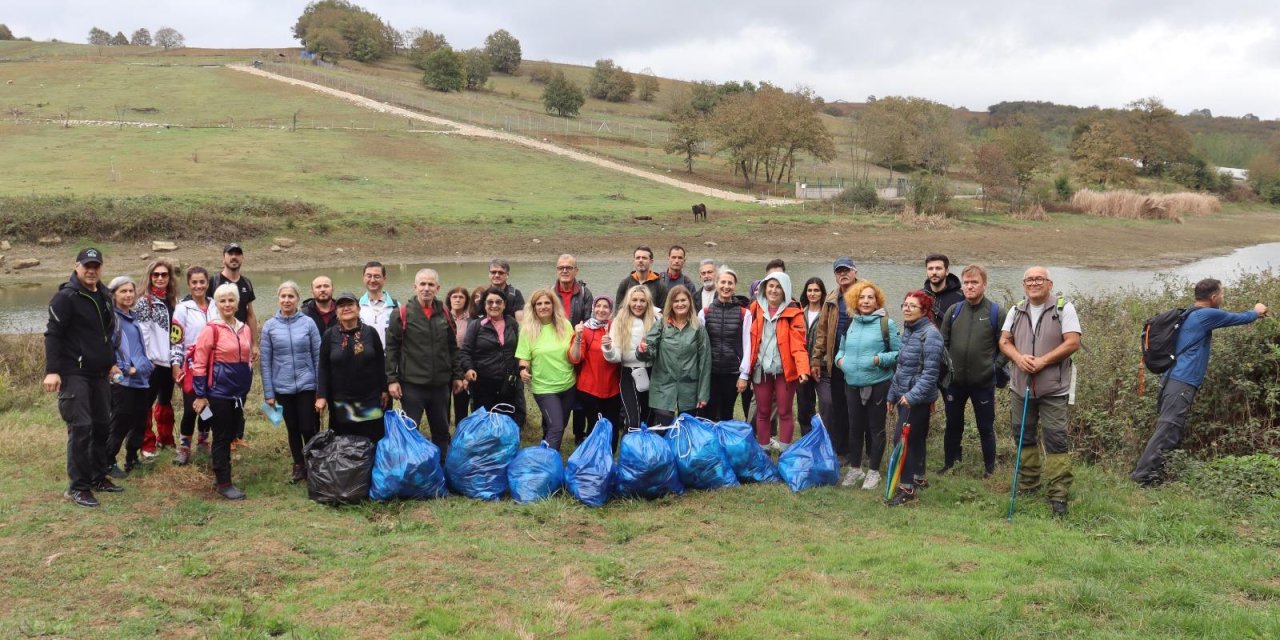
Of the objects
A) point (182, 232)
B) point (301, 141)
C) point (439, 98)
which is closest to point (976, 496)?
point (182, 232)

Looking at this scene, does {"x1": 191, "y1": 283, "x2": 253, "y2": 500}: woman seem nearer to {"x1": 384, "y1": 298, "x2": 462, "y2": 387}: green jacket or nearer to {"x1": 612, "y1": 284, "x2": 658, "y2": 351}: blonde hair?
{"x1": 384, "y1": 298, "x2": 462, "y2": 387}: green jacket

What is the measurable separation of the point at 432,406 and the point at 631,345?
1831 mm

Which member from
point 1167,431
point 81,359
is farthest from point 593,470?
point 1167,431

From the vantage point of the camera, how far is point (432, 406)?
7438 mm

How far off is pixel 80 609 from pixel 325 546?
1.43 metres

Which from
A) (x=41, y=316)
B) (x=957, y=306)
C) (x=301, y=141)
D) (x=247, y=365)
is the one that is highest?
(x=301, y=141)

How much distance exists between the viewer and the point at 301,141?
4531 cm

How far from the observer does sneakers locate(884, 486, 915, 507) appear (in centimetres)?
688

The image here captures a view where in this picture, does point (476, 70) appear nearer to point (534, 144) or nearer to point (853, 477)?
point (534, 144)

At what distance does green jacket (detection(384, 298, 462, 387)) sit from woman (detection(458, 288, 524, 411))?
1.36 ft

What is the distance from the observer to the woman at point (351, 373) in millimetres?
6836

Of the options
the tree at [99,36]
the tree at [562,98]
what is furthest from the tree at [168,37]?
the tree at [562,98]

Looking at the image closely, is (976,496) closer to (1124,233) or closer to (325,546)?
(325,546)

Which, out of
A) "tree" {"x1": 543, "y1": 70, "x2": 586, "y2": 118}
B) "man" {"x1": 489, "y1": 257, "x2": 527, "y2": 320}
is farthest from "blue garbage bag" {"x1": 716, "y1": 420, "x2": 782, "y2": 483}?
"tree" {"x1": 543, "y1": 70, "x2": 586, "y2": 118}
